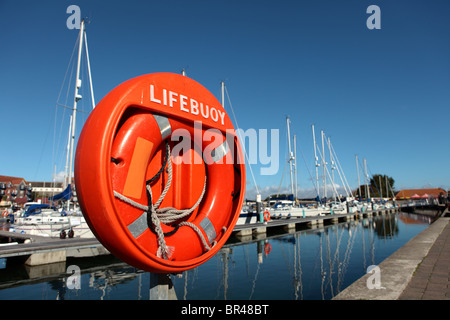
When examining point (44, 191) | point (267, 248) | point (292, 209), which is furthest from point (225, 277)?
point (44, 191)

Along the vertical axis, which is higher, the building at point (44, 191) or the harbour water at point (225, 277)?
the building at point (44, 191)

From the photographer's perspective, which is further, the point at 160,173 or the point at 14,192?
the point at 14,192

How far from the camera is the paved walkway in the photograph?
132 inches

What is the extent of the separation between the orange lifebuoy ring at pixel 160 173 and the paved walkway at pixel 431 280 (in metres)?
2.77

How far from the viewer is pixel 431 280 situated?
397 cm

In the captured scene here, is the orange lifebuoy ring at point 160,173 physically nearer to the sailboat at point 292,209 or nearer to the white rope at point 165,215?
the white rope at point 165,215

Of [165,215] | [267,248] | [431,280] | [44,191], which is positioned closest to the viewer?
[165,215]

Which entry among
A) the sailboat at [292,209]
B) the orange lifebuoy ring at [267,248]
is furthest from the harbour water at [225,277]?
the sailboat at [292,209]

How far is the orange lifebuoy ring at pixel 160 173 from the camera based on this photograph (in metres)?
1.39

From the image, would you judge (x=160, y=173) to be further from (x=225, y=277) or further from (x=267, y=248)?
(x=267, y=248)

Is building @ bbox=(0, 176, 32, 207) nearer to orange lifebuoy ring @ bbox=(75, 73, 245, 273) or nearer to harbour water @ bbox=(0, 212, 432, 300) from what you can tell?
harbour water @ bbox=(0, 212, 432, 300)

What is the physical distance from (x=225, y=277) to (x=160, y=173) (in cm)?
589

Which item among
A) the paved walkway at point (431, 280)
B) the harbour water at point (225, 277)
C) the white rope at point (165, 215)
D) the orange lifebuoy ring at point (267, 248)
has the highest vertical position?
the white rope at point (165, 215)

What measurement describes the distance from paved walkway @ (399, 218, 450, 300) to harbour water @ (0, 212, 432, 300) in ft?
5.72
